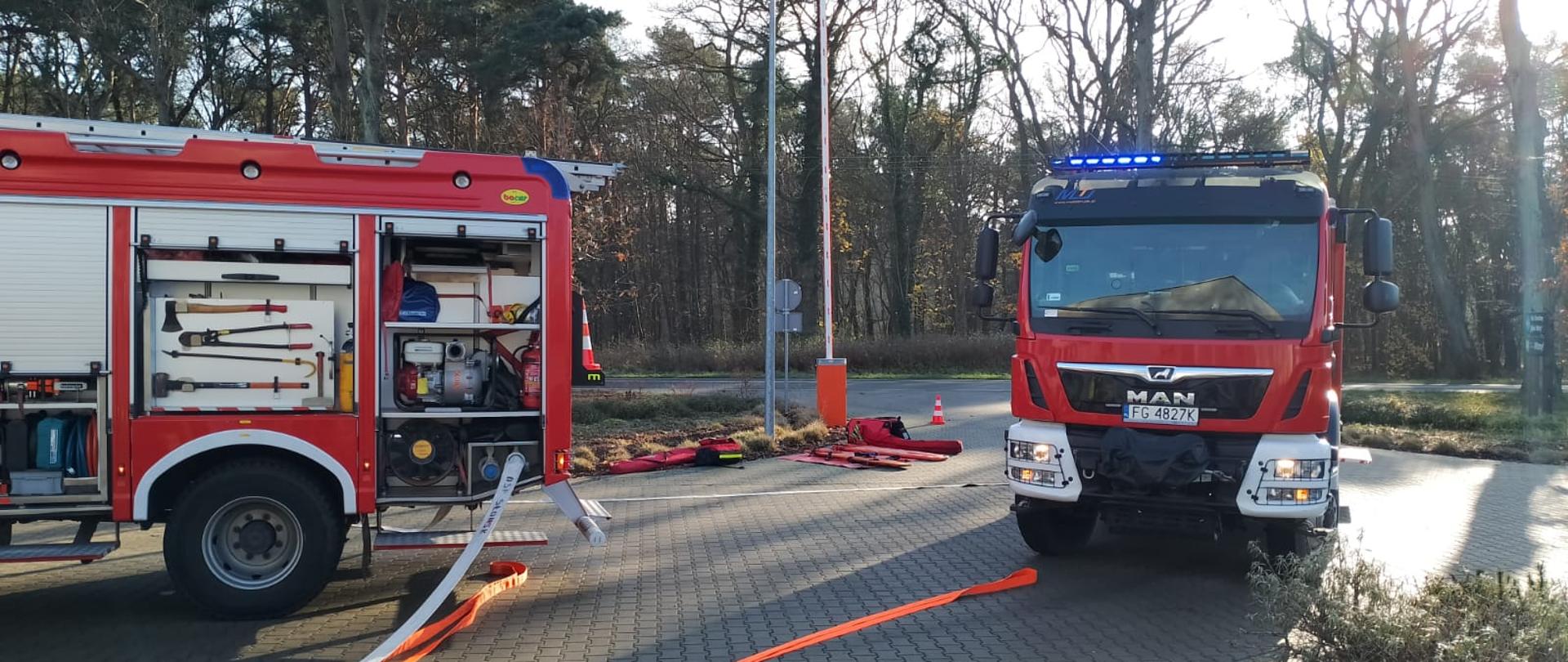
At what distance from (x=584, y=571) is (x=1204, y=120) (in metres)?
34.7

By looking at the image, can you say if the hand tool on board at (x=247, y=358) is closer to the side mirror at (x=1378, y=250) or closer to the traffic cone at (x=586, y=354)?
the traffic cone at (x=586, y=354)

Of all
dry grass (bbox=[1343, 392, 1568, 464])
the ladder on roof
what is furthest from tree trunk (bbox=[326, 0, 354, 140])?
dry grass (bbox=[1343, 392, 1568, 464])

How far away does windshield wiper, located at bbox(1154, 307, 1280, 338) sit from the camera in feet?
22.2

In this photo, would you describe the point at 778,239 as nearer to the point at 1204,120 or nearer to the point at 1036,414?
the point at 1204,120

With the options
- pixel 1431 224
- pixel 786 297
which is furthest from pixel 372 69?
pixel 1431 224

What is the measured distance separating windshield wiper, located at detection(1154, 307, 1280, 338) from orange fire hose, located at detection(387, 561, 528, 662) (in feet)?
15.1

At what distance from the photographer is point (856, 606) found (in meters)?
6.71

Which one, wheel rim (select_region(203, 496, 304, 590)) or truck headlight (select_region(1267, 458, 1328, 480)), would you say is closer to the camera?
wheel rim (select_region(203, 496, 304, 590))

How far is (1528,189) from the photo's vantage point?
2089 cm

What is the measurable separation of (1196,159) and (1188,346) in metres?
1.69

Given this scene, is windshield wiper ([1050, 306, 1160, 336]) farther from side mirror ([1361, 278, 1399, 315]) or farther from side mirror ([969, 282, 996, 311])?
side mirror ([1361, 278, 1399, 315])

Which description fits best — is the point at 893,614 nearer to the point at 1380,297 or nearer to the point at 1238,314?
the point at 1238,314

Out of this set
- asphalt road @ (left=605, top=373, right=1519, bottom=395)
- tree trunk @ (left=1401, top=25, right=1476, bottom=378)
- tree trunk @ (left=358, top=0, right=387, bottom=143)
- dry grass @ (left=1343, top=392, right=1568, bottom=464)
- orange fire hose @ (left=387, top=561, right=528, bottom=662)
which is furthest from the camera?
tree trunk @ (left=1401, top=25, right=1476, bottom=378)

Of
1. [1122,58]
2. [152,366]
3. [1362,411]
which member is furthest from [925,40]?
[152,366]
